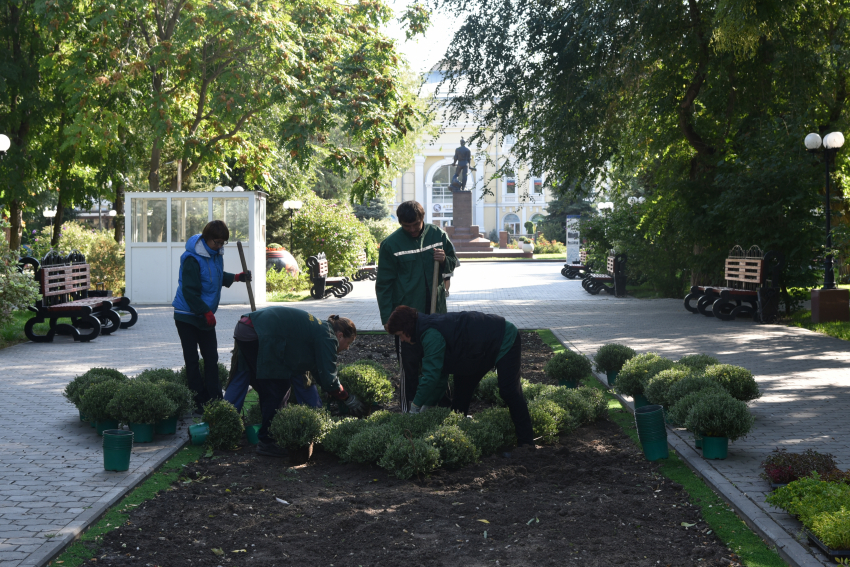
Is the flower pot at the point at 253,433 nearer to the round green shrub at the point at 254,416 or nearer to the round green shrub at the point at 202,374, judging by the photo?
the round green shrub at the point at 254,416

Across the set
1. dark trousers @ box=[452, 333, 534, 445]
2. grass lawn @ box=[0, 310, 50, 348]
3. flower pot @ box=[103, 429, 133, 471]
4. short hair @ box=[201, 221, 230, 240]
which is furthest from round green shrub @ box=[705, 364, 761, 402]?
grass lawn @ box=[0, 310, 50, 348]

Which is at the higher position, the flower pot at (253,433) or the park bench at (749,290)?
the park bench at (749,290)

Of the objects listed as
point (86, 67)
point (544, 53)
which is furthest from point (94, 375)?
point (86, 67)

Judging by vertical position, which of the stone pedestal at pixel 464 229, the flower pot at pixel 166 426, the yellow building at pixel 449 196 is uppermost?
the yellow building at pixel 449 196

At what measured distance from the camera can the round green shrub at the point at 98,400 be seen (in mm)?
6172

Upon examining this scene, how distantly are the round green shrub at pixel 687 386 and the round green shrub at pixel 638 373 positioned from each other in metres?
0.69

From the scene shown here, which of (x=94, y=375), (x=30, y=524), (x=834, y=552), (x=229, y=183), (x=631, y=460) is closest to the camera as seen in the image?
(x=834, y=552)

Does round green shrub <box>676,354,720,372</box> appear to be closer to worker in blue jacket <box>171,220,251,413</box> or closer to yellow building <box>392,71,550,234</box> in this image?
worker in blue jacket <box>171,220,251,413</box>

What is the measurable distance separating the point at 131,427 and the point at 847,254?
14261mm

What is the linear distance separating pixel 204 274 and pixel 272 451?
67.2 inches

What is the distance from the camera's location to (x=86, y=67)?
16.1 m

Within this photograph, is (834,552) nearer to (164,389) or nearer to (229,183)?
(164,389)

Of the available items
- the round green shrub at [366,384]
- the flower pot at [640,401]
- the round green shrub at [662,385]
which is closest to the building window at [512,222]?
the flower pot at [640,401]

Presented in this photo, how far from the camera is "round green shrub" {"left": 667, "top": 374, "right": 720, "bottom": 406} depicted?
6.19 m
